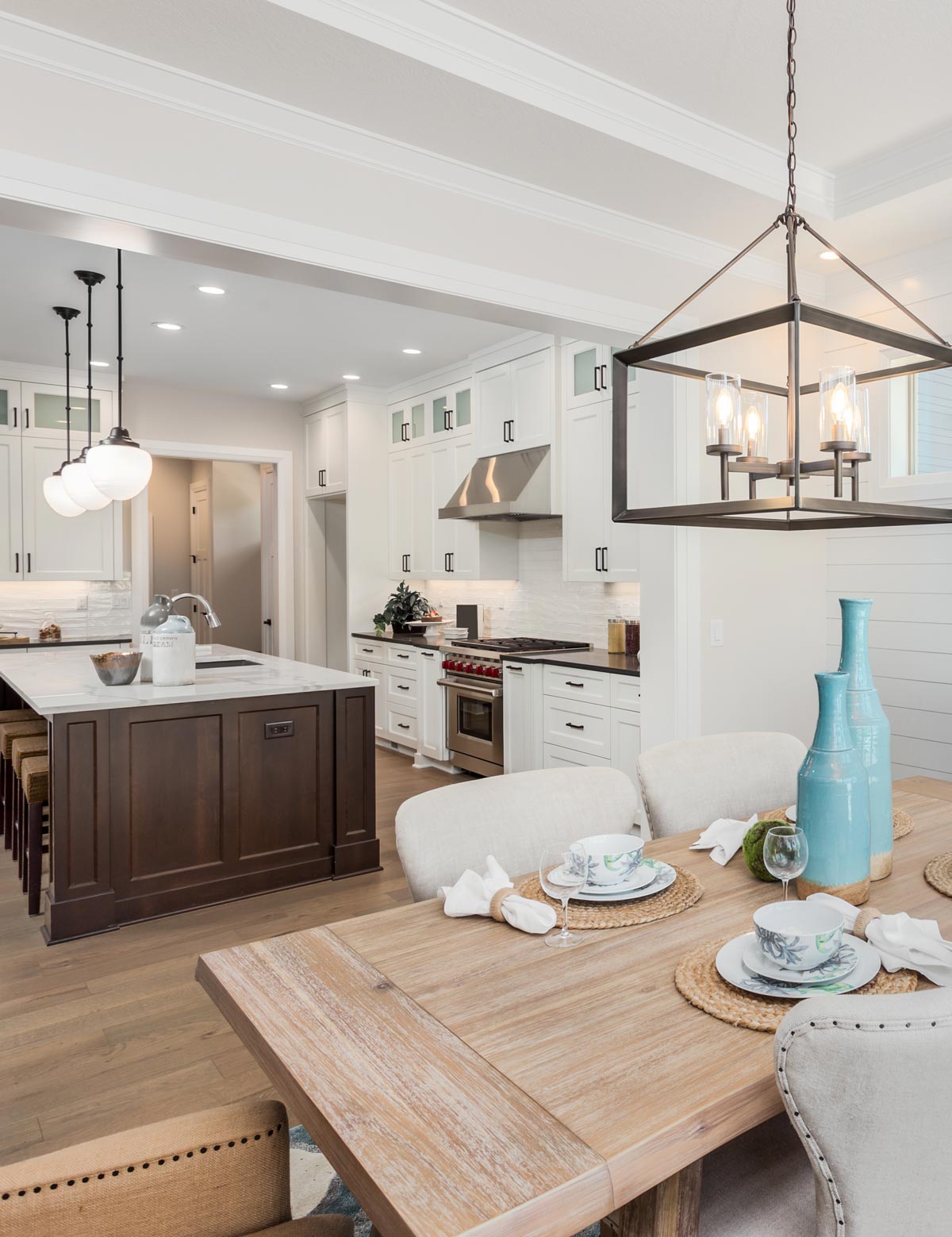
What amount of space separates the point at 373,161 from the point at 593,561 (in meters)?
2.54

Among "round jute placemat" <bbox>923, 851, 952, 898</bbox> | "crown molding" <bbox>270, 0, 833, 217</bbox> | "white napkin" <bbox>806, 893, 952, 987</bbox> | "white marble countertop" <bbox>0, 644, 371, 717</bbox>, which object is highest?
"crown molding" <bbox>270, 0, 833, 217</bbox>

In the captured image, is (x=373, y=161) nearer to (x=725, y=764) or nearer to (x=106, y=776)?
(x=725, y=764)

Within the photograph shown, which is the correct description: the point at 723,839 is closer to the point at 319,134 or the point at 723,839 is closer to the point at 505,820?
the point at 505,820

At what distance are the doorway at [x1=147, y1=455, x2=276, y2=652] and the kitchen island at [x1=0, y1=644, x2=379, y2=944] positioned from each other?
4.76m

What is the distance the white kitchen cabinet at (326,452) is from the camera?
6.59m

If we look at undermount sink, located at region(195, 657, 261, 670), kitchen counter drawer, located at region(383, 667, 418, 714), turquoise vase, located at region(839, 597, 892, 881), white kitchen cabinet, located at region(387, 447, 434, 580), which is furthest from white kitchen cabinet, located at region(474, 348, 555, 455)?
turquoise vase, located at region(839, 597, 892, 881)

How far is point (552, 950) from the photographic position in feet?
4.32

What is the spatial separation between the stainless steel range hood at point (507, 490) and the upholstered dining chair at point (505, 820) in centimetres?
318

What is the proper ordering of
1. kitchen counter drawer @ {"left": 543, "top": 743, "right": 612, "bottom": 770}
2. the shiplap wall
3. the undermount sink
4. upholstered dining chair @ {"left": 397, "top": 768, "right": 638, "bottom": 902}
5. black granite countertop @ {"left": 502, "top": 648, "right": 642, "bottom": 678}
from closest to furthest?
upholstered dining chair @ {"left": 397, "top": 768, "right": 638, "bottom": 902}
the shiplap wall
black granite countertop @ {"left": 502, "top": 648, "right": 642, "bottom": 678}
kitchen counter drawer @ {"left": 543, "top": 743, "right": 612, "bottom": 770}
the undermount sink

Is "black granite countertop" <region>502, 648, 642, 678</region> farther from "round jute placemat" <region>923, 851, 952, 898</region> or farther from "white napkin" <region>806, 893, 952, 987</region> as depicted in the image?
"white napkin" <region>806, 893, 952, 987</region>

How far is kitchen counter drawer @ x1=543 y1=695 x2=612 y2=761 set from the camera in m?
4.25

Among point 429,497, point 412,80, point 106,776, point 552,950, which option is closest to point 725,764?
point 552,950

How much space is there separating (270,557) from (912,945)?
6.63 m

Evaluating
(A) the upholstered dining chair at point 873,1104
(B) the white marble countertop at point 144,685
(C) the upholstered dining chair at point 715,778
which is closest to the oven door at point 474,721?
(B) the white marble countertop at point 144,685
